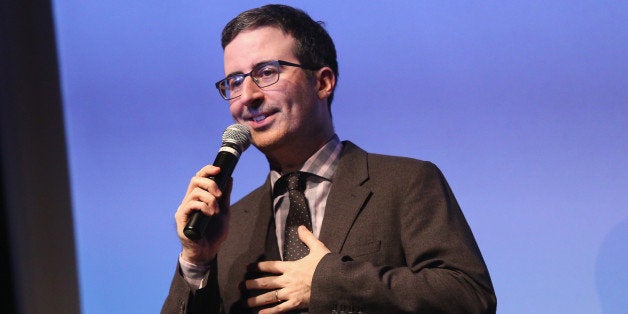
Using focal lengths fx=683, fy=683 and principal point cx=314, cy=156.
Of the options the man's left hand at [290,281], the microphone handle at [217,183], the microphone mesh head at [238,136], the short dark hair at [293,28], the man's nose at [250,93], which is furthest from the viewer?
the short dark hair at [293,28]

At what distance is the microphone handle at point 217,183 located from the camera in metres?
1.55

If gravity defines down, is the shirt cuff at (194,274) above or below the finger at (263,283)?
above

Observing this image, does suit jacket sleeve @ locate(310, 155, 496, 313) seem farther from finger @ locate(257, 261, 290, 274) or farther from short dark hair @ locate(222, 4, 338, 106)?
short dark hair @ locate(222, 4, 338, 106)

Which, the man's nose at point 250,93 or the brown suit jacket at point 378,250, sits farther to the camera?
the man's nose at point 250,93

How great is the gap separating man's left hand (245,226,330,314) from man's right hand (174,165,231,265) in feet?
0.45

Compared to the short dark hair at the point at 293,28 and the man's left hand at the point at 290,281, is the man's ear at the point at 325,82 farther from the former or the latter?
the man's left hand at the point at 290,281

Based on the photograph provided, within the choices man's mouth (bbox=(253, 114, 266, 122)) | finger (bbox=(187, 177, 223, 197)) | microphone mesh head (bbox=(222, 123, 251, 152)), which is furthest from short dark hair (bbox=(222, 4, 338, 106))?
finger (bbox=(187, 177, 223, 197))

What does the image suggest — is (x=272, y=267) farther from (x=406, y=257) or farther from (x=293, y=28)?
(x=293, y=28)

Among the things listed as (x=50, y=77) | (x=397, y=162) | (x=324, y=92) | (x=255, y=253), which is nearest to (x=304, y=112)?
(x=324, y=92)

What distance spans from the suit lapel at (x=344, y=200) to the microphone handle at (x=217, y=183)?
0.31m

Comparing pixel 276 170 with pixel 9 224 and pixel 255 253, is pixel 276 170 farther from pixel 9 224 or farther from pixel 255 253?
pixel 9 224

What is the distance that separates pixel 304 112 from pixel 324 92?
161mm

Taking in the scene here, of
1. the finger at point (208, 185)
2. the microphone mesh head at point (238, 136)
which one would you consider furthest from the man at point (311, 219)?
the microphone mesh head at point (238, 136)

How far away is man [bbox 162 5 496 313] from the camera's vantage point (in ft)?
5.28
